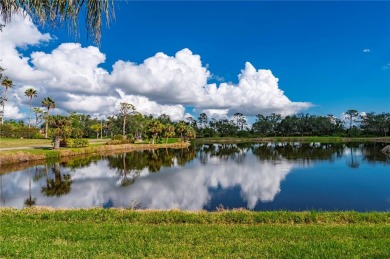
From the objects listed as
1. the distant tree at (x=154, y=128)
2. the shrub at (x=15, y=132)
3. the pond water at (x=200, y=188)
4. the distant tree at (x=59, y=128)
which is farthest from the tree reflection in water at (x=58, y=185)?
the distant tree at (x=154, y=128)

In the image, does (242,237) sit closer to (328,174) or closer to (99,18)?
(99,18)

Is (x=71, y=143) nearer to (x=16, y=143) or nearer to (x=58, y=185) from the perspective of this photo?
(x=16, y=143)

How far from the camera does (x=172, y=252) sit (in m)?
7.61

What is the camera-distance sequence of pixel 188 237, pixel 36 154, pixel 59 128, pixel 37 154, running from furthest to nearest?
pixel 59 128 < pixel 37 154 < pixel 36 154 < pixel 188 237

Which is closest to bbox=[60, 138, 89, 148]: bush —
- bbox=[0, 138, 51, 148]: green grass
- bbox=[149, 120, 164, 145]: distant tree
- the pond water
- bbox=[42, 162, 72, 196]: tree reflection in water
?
bbox=[0, 138, 51, 148]: green grass

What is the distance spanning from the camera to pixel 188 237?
9.10m

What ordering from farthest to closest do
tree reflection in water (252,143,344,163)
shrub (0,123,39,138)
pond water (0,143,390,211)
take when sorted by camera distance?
shrub (0,123,39,138)
tree reflection in water (252,143,344,163)
pond water (0,143,390,211)

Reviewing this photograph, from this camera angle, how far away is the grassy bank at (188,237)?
7.55 m

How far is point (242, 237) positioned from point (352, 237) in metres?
3.43

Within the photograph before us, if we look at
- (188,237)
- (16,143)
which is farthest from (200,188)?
(16,143)

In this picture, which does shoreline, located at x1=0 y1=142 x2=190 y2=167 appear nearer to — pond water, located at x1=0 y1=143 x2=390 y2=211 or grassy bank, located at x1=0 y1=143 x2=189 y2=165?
grassy bank, located at x1=0 y1=143 x2=189 y2=165

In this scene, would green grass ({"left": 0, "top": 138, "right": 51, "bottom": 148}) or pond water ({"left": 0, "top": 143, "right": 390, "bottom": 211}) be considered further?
green grass ({"left": 0, "top": 138, "right": 51, "bottom": 148})

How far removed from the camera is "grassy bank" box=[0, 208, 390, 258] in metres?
7.55

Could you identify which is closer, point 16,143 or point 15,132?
point 16,143
